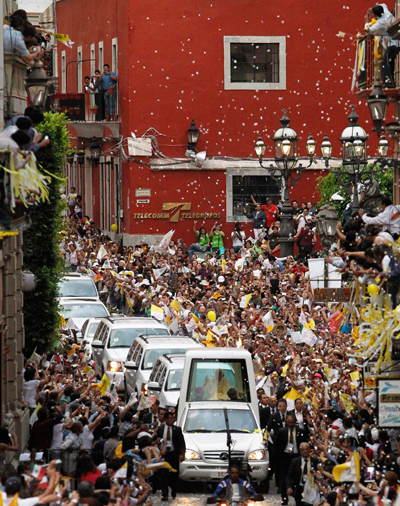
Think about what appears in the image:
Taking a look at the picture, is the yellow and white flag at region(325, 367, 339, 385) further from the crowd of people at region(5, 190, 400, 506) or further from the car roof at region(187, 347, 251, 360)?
the car roof at region(187, 347, 251, 360)

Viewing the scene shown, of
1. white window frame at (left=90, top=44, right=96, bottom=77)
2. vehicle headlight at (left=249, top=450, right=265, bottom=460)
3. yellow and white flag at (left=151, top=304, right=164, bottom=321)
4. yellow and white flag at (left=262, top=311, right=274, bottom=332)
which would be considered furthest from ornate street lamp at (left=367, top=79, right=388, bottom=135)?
white window frame at (left=90, top=44, right=96, bottom=77)

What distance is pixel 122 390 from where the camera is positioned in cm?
2470

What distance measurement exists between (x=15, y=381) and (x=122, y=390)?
5978mm

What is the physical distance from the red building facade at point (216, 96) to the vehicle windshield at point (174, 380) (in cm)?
2071

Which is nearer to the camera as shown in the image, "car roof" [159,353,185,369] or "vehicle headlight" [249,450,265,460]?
"vehicle headlight" [249,450,265,460]

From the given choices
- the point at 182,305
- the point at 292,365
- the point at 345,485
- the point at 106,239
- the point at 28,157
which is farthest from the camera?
the point at 106,239

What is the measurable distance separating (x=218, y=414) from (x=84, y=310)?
11.1 meters

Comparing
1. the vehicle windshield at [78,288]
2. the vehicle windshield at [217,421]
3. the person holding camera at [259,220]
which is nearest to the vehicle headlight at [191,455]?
the vehicle windshield at [217,421]

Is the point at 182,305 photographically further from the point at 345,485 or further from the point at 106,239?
the point at 345,485

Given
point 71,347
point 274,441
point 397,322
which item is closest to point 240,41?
point 71,347

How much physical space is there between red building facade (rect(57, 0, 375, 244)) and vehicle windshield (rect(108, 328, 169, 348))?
16.2 m

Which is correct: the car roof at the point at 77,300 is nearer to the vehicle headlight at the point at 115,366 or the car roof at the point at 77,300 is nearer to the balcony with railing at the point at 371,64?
the vehicle headlight at the point at 115,366

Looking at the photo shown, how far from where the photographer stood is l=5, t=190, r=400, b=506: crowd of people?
13492mm

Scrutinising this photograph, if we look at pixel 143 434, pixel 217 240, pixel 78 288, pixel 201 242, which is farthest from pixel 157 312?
pixel 217 240
